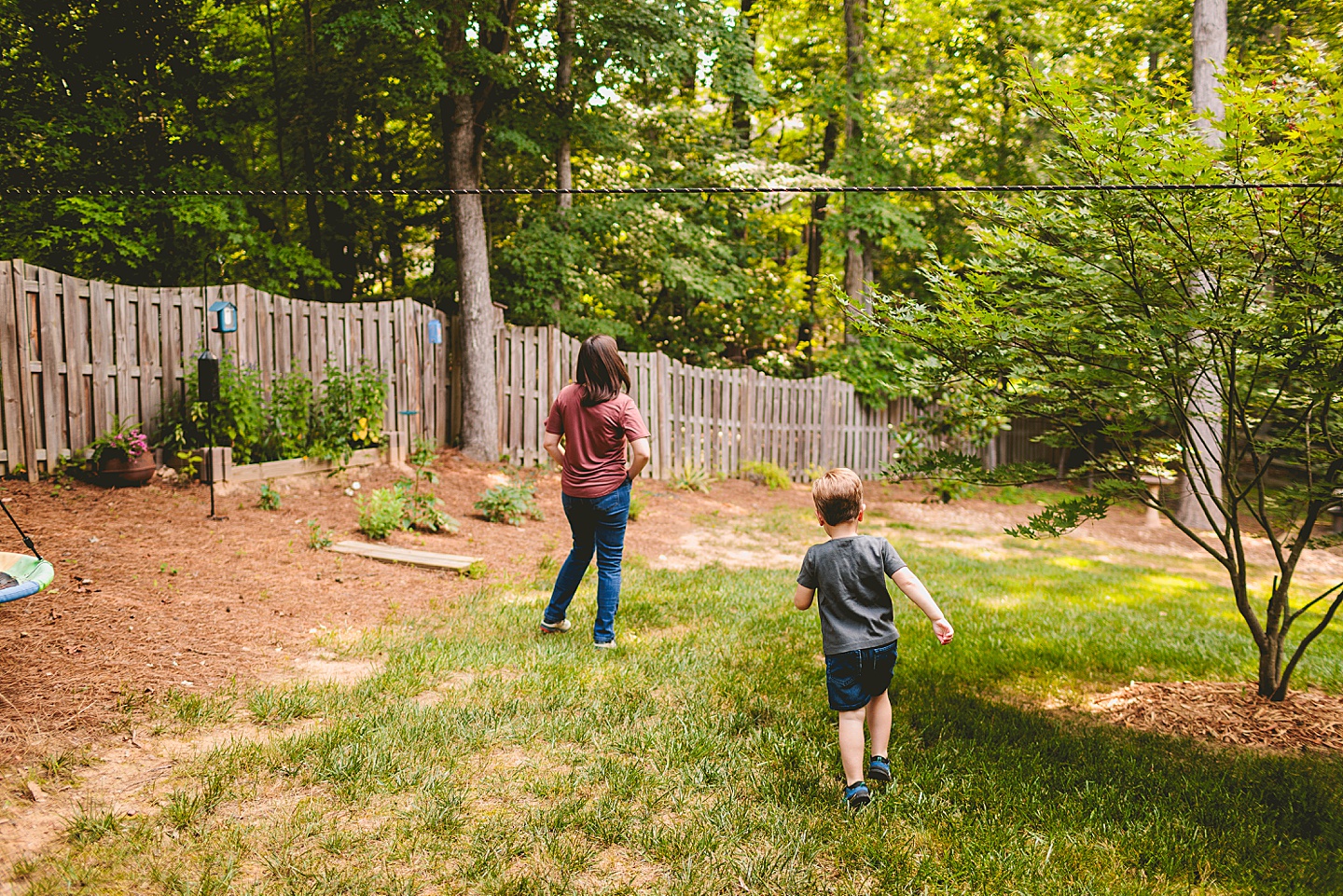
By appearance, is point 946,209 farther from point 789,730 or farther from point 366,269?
point 789,730

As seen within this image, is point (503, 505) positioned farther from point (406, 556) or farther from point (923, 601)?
point (923, 601)

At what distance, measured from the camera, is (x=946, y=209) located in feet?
58.4

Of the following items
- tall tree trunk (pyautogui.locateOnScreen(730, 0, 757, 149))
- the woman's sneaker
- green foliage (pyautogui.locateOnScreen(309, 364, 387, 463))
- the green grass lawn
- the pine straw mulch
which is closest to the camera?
the green grass lawn

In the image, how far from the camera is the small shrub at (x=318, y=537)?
6.12 meters

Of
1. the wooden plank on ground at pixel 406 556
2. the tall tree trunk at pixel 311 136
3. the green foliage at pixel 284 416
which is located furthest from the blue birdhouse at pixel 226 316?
the tall tree trunk at pixel 311 136

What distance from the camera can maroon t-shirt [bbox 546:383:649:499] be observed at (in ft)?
14.7

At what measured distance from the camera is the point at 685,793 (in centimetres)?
292

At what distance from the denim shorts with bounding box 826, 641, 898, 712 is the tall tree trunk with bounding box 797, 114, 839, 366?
14.5 m

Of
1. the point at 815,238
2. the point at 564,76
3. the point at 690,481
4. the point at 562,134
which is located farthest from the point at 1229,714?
the point at 815,238

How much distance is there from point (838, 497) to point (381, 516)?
15.4 feet

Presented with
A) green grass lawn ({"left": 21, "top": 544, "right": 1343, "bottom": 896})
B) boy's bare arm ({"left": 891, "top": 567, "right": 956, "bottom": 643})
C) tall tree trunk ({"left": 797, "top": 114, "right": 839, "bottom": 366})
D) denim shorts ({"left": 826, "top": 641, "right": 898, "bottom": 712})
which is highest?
tall tree trunk ({"left": 797, "top": 114, "right": 839, "bottom": 366})

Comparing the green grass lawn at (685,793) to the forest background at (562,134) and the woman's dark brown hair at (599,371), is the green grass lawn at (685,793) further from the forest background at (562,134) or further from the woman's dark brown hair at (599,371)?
the forest background at (562,134)

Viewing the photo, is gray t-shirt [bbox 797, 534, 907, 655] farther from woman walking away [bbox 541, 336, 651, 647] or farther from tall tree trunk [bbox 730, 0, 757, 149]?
tall tree trunk [bbox 730, 0, 757, 149]

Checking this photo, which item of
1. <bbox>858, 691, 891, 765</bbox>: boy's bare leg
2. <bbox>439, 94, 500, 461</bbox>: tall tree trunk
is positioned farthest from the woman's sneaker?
<bbox>439, 94, 500, 461</bbox>: tall tree trunk
